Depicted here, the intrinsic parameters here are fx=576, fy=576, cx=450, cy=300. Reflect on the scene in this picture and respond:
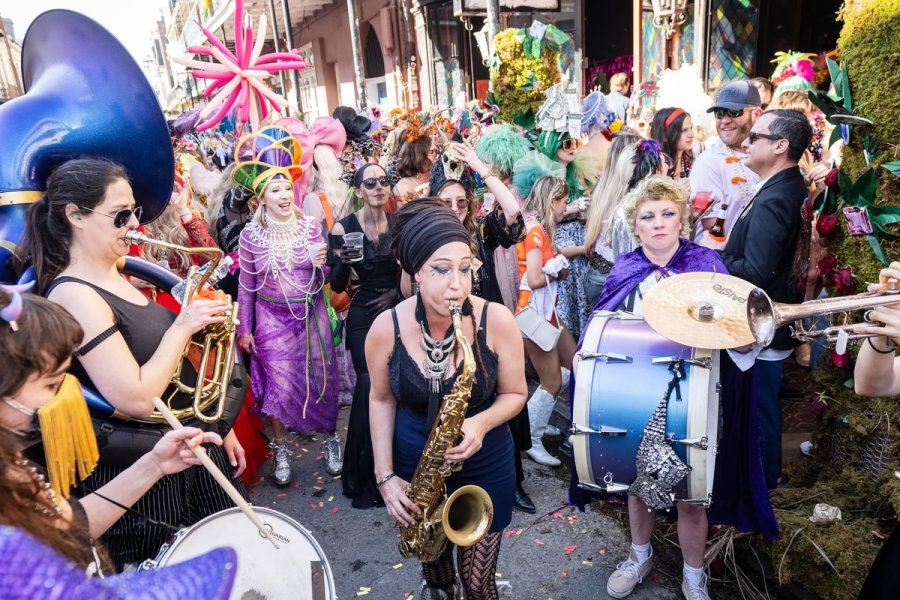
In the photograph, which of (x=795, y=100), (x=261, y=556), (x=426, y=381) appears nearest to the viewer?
(x=261, y=556)

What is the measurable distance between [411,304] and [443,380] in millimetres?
356

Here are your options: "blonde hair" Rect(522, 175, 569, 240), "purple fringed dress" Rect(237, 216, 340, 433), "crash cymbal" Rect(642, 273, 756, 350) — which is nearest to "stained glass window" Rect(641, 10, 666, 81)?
"blonde hair" Rect(522, 175, 569, 240)

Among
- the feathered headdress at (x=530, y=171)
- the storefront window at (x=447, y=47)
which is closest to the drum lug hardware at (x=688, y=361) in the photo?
the feathered headdress at (x=530, y=171)

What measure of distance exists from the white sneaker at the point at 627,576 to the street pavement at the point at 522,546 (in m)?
0.06

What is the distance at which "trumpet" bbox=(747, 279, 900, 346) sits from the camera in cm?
164

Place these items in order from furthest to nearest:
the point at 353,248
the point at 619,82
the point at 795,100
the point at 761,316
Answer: the point at 619,82, the point at 795,100, the point at 353,248, the point at 761,316

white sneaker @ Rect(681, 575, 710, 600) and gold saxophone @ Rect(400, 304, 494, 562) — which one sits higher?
gold saxophone @ Rect(400, 304, 494, 562)

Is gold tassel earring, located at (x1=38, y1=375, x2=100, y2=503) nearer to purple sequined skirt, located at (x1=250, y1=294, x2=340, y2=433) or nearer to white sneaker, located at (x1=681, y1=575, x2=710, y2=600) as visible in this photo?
purple sequined skirt, located at (x1=250, y1=294, x2=340, y2=433)

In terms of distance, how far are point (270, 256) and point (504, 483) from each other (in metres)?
2.27

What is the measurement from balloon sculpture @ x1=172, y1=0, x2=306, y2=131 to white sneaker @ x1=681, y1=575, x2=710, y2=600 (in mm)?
4319

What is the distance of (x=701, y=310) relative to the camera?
2.18 meters

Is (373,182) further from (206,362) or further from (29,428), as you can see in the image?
(29,428)

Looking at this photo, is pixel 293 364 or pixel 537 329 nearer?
pixel 537 329

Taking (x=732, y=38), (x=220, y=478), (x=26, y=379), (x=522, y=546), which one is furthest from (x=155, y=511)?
(x=732, y=38)
